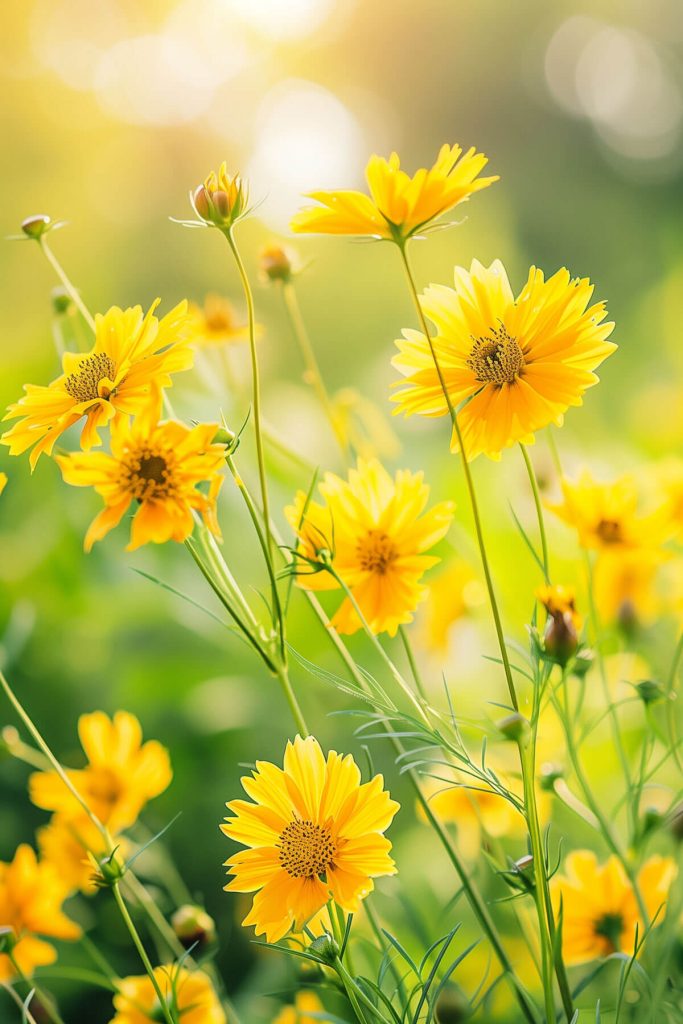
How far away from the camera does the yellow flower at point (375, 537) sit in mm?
331

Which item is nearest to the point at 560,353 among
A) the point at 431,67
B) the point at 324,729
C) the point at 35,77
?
the point at 324,729

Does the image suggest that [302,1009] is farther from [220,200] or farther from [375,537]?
[220,200]

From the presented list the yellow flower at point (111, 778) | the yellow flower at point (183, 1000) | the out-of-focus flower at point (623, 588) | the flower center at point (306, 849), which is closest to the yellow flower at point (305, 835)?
the flower center at point (306, 849)

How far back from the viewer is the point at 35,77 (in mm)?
2146

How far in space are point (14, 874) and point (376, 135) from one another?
9.77 feet

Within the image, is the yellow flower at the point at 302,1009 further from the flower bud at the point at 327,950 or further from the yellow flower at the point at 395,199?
the yellow flower at the point at 395,199

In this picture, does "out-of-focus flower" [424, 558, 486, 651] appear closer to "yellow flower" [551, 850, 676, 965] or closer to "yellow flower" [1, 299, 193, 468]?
"yellow flower" [551, 850, 676, 965]

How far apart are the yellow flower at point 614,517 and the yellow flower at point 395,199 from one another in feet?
0.58

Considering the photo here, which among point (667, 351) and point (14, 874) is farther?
point (667, 351)

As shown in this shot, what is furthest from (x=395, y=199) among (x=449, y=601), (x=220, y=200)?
(x=449, y=601)

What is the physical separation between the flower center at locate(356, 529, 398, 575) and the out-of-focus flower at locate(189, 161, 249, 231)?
12cm

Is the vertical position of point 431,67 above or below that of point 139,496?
above

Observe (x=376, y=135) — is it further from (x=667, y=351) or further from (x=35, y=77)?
(x=667, y=351)

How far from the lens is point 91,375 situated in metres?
0.29
